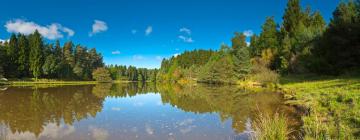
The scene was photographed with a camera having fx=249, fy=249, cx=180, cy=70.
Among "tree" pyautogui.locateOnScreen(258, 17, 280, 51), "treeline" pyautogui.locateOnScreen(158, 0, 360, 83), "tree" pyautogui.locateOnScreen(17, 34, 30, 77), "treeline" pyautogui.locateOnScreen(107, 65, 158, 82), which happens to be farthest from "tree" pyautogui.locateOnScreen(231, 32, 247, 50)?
"treeline" pyautogui.locateOnScreen(107, 65, 158, 82)

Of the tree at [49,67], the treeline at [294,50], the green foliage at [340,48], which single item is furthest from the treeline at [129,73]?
the green foliage at [340,48]

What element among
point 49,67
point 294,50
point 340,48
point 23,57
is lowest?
point 340,48

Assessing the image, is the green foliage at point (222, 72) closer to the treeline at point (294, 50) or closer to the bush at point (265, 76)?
the treeline at point (294, 50)

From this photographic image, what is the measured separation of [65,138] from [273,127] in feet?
20.8

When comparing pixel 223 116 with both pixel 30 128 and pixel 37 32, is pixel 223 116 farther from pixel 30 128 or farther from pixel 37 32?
pixel 37 32

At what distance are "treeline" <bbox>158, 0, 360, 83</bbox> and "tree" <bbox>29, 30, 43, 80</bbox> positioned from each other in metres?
39.0

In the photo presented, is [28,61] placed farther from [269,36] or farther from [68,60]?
[269,36]

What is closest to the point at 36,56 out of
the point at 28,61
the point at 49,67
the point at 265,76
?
the point at 28,61

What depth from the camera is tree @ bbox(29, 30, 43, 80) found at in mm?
54281

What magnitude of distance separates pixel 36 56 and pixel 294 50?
52.3m

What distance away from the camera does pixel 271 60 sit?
152ft

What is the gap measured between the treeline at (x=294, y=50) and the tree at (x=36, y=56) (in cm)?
3895

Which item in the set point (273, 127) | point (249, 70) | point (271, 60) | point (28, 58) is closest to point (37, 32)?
point (28, 58)

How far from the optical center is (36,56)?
181 ft
